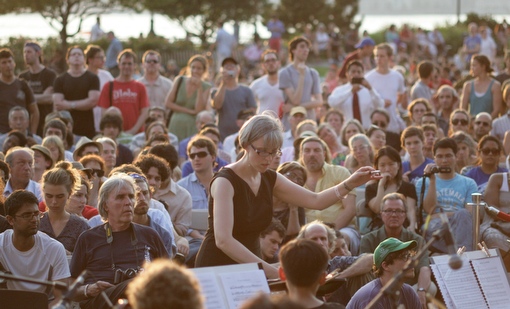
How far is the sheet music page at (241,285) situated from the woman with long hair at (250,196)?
2.33 feet

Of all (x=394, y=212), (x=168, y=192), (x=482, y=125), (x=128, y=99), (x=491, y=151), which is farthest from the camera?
(x=128, y=99)

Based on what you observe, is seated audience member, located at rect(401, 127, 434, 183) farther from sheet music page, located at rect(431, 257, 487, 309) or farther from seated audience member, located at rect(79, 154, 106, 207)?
sheet music page, located at rect(431, 257, 487, 309)

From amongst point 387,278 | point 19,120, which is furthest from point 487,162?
point 19,120

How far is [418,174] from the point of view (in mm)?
11719

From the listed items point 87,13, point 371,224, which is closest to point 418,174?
point 371,224

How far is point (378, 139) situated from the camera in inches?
514

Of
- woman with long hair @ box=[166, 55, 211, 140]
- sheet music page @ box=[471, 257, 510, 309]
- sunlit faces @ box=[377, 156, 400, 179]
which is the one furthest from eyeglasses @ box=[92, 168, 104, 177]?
sheet music page @ box=[471, 257, 510, 309]

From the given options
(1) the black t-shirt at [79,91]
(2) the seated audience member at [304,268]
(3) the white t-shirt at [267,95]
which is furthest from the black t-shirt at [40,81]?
(2) the seated audience member at [304,268]

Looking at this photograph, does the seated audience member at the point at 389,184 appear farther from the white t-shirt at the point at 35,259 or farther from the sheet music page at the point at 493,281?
the white t-shirt at the point at 35,259

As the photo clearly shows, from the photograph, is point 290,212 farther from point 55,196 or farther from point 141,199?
point 55,196

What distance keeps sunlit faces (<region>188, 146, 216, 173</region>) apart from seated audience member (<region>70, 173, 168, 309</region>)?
11.2ft

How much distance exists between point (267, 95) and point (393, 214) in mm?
6235

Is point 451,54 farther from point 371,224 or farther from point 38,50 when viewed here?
point 371,224

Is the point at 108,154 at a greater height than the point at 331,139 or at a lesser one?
greater
